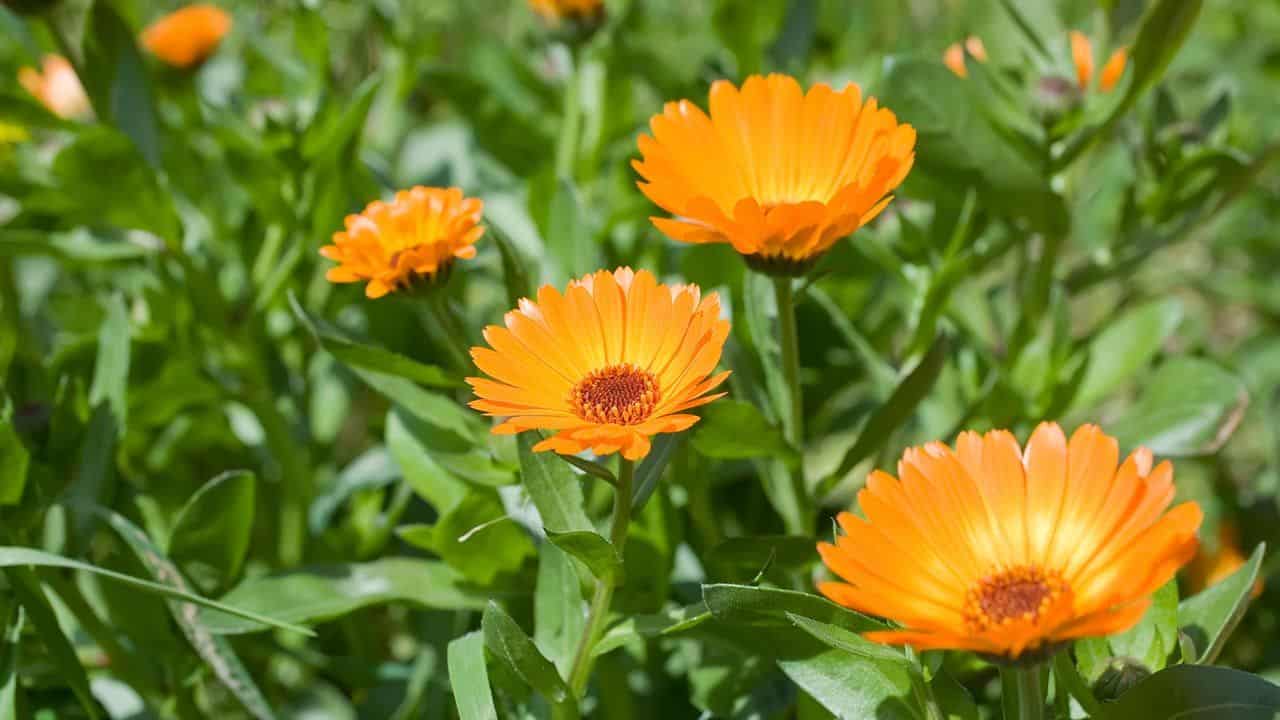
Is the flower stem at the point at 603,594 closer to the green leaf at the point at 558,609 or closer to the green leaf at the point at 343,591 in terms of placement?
the green leaf at the point at 558,609

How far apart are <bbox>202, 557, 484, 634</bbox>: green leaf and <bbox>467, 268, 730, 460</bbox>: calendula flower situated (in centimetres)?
45

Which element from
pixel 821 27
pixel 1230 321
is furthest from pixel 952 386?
pixel 1230 321

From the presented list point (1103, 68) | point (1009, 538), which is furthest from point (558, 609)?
point (1103, 68)

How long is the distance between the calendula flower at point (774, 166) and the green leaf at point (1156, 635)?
1.48 ft

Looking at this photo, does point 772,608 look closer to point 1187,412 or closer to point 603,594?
point 603,594

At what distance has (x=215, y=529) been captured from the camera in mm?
1396

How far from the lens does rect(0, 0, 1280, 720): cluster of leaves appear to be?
3.97 feet

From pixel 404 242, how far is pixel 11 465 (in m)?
0.48

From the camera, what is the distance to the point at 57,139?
2424 mm

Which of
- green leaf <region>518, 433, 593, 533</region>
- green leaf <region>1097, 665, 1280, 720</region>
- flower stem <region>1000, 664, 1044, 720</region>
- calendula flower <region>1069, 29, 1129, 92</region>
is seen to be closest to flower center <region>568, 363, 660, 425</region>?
green leaf <region>518, 433, 593, 533</region>

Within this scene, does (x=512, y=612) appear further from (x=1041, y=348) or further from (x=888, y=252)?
(x=1041, y=348)

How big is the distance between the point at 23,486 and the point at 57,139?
4.52ft

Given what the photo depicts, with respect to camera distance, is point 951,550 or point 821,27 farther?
point 821,27

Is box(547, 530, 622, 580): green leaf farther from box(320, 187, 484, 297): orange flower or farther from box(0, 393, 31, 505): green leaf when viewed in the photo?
box(0, 393, 31, 505): green leaf
